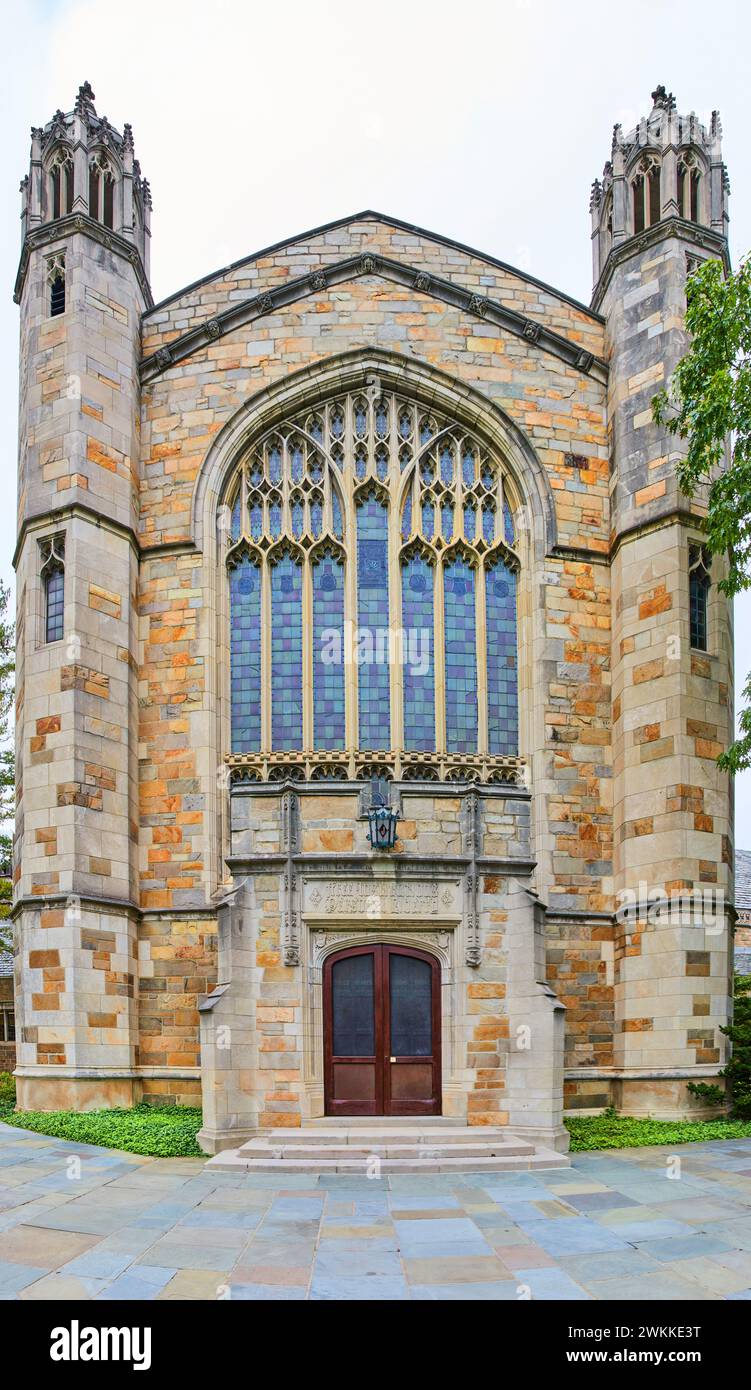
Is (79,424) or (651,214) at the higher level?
(651,214)

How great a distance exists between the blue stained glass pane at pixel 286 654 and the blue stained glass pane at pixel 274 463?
136 centimetres

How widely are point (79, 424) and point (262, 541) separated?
3216 millimetres

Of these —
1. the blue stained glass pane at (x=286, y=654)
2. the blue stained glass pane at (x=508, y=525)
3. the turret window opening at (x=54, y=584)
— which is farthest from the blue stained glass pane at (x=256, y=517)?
the blue stained glass pane at (x=508, y=525)

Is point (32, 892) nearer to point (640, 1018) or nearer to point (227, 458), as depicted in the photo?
point (227, 458)

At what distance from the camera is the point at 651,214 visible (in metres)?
18.1

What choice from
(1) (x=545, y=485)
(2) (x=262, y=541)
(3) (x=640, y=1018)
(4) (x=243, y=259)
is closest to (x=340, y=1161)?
(3) (x=640, y=1018)

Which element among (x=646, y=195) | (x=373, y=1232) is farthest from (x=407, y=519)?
(x=373, y=1232)

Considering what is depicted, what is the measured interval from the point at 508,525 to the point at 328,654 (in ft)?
11.7

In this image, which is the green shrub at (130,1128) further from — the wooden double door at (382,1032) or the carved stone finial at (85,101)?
the carved stone finial at (85,101)

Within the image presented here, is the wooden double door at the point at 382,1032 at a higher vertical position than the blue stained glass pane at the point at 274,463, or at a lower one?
lower

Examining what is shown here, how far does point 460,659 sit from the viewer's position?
17.5 m

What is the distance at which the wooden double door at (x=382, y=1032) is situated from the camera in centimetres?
1414

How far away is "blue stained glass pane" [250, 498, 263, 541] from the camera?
1794cm
